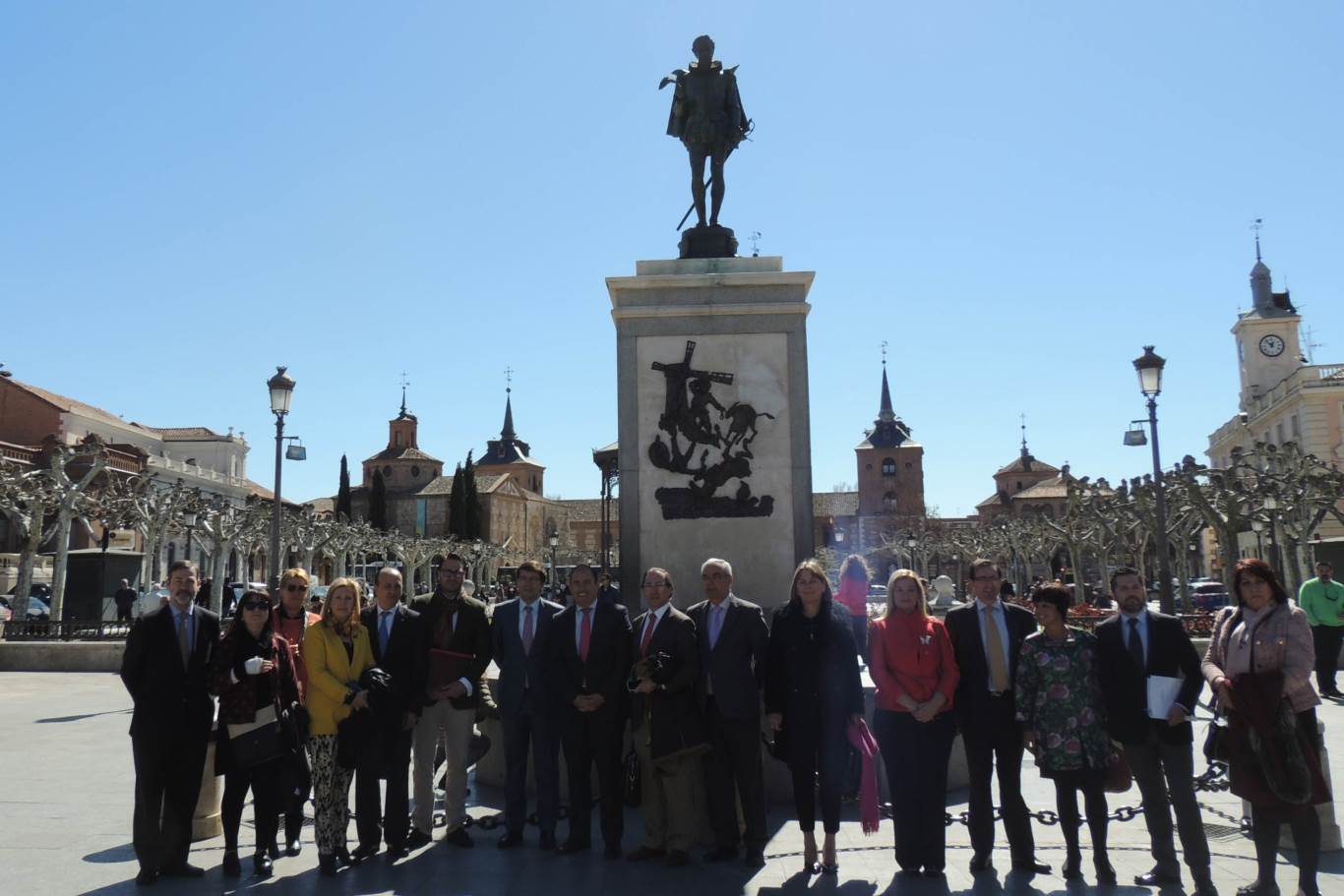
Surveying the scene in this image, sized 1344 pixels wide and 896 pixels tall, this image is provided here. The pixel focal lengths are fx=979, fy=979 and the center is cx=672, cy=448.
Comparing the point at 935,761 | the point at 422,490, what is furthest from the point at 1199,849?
the point at 422,490

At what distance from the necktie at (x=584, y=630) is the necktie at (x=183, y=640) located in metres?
2.47

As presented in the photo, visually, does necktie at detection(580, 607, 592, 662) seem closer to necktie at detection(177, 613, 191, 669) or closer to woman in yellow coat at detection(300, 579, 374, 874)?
woman in yellow coat at detection(300, 579, 374, 874)

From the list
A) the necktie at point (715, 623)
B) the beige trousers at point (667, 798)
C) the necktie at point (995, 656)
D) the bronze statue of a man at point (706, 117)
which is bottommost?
the beige trousers at point (667, 798)

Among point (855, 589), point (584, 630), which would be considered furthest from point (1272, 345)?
point (584, 630)

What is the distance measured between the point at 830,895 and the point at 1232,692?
8.27 feet

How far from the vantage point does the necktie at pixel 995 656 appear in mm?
6098

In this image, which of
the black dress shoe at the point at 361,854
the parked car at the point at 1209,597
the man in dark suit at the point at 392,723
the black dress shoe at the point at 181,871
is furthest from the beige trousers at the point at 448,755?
the parked car at the point at 1209,597

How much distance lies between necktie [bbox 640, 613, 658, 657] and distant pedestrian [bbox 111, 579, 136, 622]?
2090cm

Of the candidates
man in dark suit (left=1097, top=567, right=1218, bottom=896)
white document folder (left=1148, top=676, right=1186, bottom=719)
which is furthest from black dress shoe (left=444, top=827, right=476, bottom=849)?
white document folder (left=1148, top=676, right=1186, bottom=719)

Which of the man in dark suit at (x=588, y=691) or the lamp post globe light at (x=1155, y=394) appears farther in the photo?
the lamp post globe light at (x=1155, y=394)

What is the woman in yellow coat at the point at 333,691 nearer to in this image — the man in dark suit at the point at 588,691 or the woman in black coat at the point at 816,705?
the man in dark suit at the point at 588,691

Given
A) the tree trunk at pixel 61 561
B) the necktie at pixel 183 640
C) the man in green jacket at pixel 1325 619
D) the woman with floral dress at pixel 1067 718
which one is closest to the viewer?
the woman with floral dress at pixel 1067 718

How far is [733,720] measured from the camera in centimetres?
624

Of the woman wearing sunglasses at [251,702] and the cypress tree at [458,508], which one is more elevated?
the cypress tree at [458,508]
